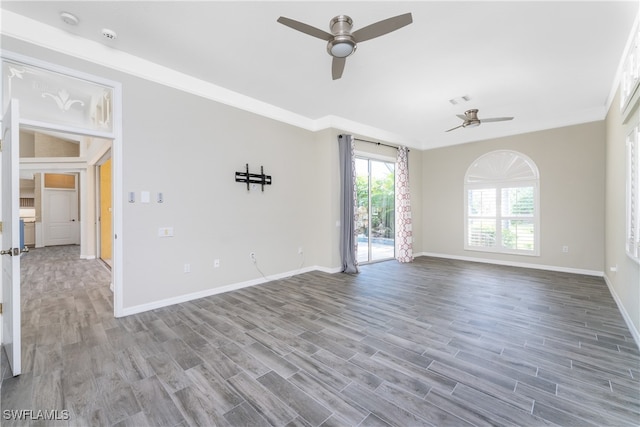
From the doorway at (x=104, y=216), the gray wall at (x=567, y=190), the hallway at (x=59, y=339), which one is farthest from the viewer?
the doorway at (x=104, y=216)

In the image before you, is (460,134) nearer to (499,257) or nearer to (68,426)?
(499,257)

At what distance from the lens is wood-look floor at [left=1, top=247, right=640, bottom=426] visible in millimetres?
1679

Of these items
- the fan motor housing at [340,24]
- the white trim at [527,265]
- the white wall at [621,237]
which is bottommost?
the white trim at [527,265]

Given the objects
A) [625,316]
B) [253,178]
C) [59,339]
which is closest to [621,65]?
[625,316]

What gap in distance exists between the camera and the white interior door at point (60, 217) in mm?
9047

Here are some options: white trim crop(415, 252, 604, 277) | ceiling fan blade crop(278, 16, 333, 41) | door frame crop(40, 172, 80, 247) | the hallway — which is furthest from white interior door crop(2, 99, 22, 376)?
door frame crop(40, 172, 80, 247)

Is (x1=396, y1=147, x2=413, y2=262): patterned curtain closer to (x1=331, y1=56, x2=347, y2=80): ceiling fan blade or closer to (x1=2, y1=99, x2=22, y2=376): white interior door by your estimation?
(x1=331, y1=56, x2=347, y2=80): ceiling fan blade

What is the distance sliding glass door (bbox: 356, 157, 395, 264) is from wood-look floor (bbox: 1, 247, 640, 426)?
2258 millimetres

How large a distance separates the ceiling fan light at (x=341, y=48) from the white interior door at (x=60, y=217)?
1137cm

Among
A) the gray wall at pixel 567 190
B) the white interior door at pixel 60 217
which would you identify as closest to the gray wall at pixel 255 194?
the gray wall at pixel 567 190

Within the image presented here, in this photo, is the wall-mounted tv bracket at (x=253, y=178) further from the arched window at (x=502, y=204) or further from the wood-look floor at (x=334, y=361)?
the arched window at (x=502, y=204)

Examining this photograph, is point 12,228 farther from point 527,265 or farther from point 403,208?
point 527,265

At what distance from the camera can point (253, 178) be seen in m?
4.40

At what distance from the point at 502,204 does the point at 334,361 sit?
571 centimetres
